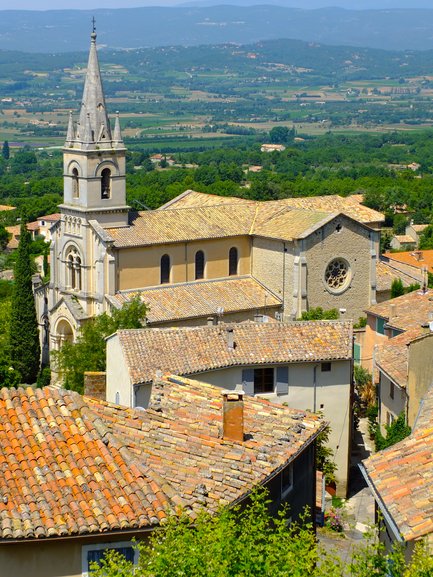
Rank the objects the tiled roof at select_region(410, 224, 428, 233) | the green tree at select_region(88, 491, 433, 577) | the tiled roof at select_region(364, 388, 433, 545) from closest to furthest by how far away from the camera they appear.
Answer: the green tree at select_region(88, 491, 433, 577) < the tiled roof at select_region(364, 388, 433, 545) < the tiled roof at select_region(410, 224, 428, 233)

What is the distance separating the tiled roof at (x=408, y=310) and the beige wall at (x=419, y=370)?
835cm

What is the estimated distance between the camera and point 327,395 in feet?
114

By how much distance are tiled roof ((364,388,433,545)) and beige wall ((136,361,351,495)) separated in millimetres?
15936

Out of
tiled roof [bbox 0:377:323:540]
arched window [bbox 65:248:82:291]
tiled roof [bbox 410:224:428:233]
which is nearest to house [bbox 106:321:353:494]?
tiled roof [bbox 0:377:323:540]

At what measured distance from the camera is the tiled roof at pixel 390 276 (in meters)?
56.5

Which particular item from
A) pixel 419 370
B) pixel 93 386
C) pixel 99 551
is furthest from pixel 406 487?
pixel 419 370

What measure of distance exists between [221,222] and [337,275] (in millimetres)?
5573

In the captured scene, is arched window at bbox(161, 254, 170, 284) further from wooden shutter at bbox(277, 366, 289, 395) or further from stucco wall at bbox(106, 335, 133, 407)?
wooden shutter at bbox(277, 366, 289, 395)

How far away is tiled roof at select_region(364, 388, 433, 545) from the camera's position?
14602 millimetres

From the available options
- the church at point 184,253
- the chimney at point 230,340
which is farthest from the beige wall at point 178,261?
the chimney at point 230,340

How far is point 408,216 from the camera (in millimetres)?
110938

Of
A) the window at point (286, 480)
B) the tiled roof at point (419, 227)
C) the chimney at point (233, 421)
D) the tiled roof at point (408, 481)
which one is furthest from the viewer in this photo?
the tiled roof at point (419, 227)

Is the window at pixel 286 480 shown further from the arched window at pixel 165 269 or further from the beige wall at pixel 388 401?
the arched window at pixel 165 269

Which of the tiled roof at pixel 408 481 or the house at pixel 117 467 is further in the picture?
the house at pixel 117 467
